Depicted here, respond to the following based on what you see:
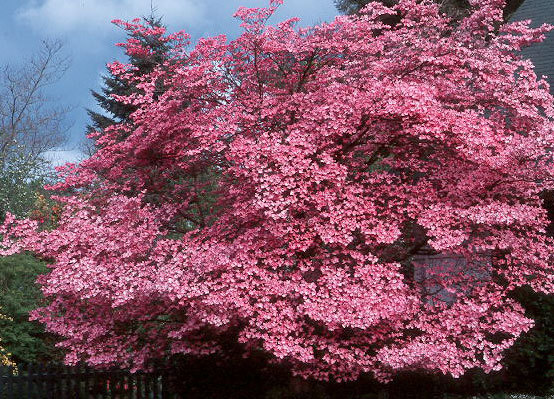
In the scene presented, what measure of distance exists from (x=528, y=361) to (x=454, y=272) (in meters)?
2.55

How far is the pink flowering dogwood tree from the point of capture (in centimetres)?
702

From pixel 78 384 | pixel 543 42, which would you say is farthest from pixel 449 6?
pixel 78 384

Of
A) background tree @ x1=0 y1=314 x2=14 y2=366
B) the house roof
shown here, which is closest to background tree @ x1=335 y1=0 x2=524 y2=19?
the house roof

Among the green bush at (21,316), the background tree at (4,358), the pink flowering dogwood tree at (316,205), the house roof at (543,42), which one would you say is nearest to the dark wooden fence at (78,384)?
the background tree at (4,358)

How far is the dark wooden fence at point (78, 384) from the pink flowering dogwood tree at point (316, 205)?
2.66ft

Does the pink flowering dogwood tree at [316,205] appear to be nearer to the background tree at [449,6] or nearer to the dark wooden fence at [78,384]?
the dark wooden fence at [78,384]

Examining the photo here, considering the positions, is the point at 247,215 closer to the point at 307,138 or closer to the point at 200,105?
the point at 307,138

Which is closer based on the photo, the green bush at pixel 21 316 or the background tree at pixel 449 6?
the green bush at pixel 21 316

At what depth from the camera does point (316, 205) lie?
23.3 ft

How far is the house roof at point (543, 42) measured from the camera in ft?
46.4

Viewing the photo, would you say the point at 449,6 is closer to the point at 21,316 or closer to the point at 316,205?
the point at 316,205

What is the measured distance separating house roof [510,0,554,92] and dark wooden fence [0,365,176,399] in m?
11.8

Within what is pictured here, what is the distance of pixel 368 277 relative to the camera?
7074mm

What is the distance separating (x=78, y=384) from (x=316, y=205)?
5083 mm
